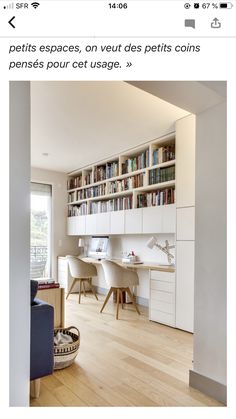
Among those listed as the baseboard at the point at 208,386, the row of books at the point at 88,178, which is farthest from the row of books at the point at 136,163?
the baseboard at the point at 208,386

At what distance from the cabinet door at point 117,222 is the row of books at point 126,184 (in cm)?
36

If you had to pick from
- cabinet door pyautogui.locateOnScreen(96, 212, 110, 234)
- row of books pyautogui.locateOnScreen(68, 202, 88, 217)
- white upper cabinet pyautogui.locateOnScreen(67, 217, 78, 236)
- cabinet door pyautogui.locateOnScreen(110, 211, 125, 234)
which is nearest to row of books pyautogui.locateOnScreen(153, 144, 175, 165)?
cabinet door pyautogui.locateOnScreen(110, 211, 125, 234)

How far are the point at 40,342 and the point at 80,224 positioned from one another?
3.27 m

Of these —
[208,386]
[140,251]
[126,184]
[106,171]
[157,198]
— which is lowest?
[208,386]

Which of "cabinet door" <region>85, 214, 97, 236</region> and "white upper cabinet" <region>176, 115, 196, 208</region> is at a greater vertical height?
"white upper cabinet" <region>176, 115, 196, 208</region>

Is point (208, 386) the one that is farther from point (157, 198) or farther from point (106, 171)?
point (106, 171)

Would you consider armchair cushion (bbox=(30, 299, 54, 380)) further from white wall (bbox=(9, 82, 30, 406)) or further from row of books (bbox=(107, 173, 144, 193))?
row of books (bbox=(107, 173, 144, 193))

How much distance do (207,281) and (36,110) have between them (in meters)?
2.16

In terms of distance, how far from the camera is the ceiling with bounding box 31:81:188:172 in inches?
86.1

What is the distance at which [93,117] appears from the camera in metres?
2.72

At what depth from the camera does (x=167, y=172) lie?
3166 millimetres

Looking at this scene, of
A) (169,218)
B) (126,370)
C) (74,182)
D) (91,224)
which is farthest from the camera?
(74,182)

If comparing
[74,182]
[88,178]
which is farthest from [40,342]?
[74,182]
